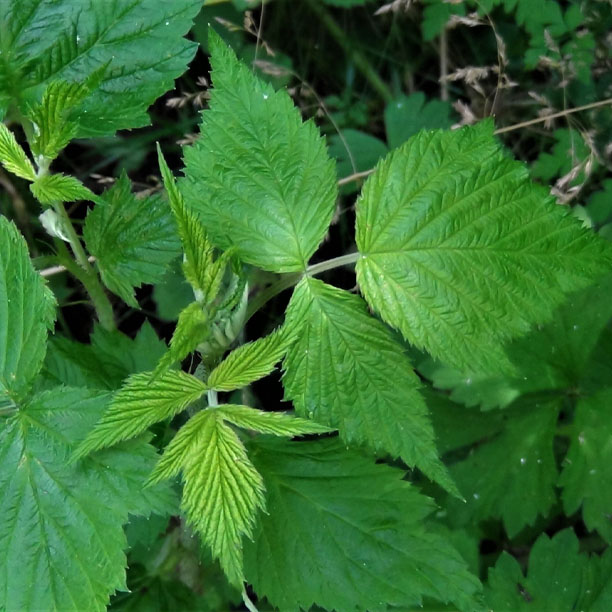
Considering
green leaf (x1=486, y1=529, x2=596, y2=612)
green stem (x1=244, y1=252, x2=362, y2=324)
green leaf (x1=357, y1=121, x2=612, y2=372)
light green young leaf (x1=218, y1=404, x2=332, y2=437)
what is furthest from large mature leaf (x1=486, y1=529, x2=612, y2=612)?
green stem (x1=244, y1=252, x2=362, y2=324)

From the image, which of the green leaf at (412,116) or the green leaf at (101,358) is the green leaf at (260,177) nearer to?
the green leaf at (101,358)

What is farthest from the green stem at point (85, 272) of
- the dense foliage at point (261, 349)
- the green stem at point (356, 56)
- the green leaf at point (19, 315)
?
the green stem at point (356, 56)

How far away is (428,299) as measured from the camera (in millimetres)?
1584

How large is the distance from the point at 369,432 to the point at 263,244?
1.64ft

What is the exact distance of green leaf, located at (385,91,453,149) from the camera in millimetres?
2676

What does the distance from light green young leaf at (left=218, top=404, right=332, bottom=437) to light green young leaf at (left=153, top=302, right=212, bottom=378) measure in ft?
0.58

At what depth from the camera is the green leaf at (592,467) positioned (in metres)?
2.04

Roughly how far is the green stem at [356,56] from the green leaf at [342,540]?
173cm

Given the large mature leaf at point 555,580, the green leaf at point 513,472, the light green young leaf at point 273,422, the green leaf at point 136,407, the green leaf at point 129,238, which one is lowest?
the large mature leaf at point 555,580

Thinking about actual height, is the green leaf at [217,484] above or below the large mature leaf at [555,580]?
above

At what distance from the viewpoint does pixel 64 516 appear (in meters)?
1.56

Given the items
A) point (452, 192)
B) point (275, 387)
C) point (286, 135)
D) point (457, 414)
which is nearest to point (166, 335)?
point (275, 387)

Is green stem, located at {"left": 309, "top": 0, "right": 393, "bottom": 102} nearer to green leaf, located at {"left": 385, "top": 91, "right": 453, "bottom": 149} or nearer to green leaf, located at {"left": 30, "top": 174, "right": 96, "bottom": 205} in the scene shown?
green leaf, located at {"left": 385, "top": 91, "right": 453, "bottom": 149}

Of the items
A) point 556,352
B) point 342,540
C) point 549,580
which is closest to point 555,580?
point 549,580
